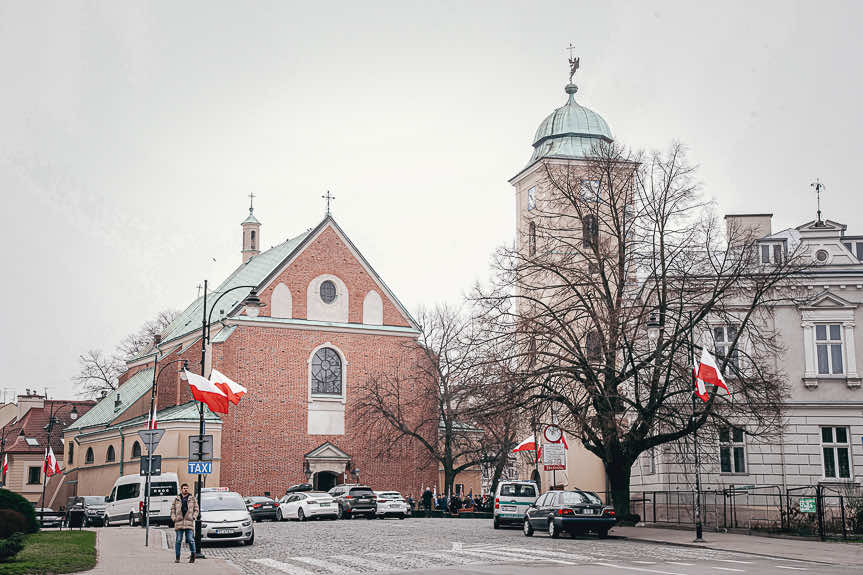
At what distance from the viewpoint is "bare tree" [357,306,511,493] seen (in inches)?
2207

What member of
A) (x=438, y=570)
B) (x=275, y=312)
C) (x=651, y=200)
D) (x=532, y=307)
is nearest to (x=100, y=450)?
(x=275, y=312)

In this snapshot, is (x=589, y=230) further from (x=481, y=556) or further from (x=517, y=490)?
(x=481, y=556)

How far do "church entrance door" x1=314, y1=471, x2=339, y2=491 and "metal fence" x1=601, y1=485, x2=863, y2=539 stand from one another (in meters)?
24.9

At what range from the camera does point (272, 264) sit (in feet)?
210

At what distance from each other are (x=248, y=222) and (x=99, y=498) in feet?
106

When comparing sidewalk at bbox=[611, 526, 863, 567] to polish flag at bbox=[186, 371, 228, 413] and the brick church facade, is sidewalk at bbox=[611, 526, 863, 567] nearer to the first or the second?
polish flag at bbox=[186, 371, 228, 413]

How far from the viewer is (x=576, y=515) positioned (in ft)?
91.8

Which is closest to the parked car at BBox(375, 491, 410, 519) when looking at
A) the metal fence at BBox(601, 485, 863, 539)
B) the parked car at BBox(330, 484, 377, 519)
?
the parked car at BBox(330, 484, 377, 519)

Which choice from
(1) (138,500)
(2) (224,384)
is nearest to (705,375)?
(2) (224,384)

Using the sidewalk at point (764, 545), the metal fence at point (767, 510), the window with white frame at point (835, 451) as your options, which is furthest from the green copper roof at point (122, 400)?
the window with white frame at point (835, 451)

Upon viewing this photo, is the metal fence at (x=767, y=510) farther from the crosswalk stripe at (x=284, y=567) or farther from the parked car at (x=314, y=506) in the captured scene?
the crosswalk stripe at (x=284, y=567)

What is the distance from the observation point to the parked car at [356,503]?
4625 centimetres

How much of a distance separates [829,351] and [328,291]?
32.4 m

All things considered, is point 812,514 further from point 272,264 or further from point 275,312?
point 272,264
